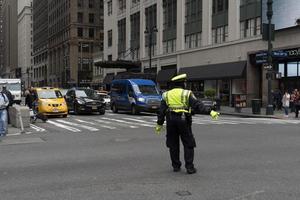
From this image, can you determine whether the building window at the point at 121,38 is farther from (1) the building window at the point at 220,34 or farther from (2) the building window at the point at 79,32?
(2) the building window at the point at 79,32

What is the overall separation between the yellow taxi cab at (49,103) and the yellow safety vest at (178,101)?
61.0ft

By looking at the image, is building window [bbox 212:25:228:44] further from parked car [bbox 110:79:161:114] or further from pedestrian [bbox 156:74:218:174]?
pedestrian [bbox 156:74:218:174]

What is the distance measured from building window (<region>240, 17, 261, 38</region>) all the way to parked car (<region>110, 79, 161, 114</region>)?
1309cm

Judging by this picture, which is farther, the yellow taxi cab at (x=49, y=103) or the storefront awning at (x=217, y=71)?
the storefront awning at (x=217, y=71)

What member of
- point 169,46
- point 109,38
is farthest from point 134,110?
point 109,38

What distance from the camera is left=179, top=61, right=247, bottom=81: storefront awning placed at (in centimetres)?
4216

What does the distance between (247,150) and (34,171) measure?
517cm

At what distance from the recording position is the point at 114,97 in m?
32.7

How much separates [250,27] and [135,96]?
51.1 ft

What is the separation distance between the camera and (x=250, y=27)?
41.4 metres

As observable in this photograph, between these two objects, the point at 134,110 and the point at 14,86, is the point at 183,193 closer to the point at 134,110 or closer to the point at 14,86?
the point at 134,110

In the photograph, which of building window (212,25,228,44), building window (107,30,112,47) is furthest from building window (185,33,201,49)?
building window (107,30,112,47)

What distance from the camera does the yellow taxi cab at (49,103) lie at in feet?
88.1

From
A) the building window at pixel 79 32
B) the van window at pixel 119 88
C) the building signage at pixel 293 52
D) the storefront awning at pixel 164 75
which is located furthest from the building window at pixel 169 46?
the building window at pixel 79 32
